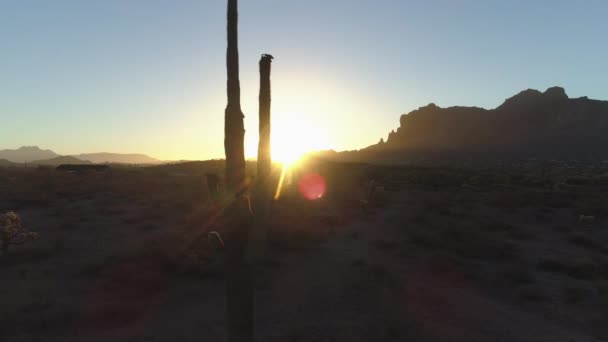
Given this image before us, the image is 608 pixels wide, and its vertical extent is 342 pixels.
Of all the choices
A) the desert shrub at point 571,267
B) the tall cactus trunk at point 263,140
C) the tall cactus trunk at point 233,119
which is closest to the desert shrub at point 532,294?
the desert shrub at point 571,267

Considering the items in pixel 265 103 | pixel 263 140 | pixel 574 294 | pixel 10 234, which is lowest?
pixel 574 294

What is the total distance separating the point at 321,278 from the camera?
37.9 feet

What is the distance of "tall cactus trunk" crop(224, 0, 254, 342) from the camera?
18.8 feet

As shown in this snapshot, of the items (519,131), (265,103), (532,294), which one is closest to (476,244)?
(532,294)

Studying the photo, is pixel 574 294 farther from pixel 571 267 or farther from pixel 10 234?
pixel 10 234

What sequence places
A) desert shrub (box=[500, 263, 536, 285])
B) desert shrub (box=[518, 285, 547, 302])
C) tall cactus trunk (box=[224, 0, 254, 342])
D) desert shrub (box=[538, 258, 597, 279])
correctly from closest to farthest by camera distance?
tall cactus trunk (box=[224, 0, 254, 342])
desert shrub (box=[518, 285, 547, 302])
desert shrub (box=[500, 263, 536, 285])
desert shrub (box=[538, 258, 597, 279])

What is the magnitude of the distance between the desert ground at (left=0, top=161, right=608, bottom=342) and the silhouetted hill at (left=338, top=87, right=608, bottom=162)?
4308 inches

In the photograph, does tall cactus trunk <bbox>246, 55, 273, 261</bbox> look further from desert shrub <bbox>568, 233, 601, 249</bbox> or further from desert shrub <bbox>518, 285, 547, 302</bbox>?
desert shrub <bbox>568, 233, 601, 249</bbox>

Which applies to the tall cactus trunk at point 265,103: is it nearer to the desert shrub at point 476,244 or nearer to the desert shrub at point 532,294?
the desert shrub at point 532,294

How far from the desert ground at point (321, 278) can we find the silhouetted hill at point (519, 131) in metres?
109

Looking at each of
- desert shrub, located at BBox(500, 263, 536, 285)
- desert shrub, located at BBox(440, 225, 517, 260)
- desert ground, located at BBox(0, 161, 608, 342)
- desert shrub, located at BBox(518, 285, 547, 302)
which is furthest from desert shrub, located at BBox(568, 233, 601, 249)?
desert shrub, located at BBox(518, 285, 547, 302)

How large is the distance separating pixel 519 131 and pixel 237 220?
15550 centimetres

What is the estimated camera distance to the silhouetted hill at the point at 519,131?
117m

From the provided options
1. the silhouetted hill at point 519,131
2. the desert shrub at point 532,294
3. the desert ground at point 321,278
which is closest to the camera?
the desert ground at point 321,278
